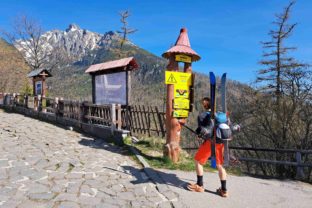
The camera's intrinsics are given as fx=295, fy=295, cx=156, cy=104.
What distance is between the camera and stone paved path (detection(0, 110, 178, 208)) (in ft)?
16.6

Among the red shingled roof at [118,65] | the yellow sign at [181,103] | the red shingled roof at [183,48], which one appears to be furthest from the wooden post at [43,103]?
the yellow sign at [181,103]

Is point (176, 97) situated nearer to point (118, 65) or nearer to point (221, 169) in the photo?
point (221, 169)

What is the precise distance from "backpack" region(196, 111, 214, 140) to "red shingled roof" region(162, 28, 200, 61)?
255 cm

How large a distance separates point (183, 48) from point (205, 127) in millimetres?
2978

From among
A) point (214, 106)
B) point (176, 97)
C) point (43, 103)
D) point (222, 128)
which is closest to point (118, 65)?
point (176, 97)

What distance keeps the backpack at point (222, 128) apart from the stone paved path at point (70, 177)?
1.45 m

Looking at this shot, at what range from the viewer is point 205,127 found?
586cm

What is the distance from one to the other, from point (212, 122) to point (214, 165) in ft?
2.71

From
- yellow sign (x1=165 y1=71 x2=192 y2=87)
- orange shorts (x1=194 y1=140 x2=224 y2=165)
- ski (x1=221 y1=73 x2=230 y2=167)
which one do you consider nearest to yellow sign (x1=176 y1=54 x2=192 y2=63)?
yellow sign (x1=165 y1=71 x2=192 y2=87)

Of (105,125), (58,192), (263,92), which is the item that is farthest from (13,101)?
(58,192)

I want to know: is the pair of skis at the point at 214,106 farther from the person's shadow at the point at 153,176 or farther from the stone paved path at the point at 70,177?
the stone paved path at the point at 70,177

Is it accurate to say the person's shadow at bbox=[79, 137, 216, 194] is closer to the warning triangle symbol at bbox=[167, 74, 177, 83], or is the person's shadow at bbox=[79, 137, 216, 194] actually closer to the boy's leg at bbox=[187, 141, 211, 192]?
the boy's leg at bbox=[187, 141, 211, 192]

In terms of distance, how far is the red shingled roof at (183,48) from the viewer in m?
7.91

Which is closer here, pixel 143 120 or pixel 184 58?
pixel 184 58
